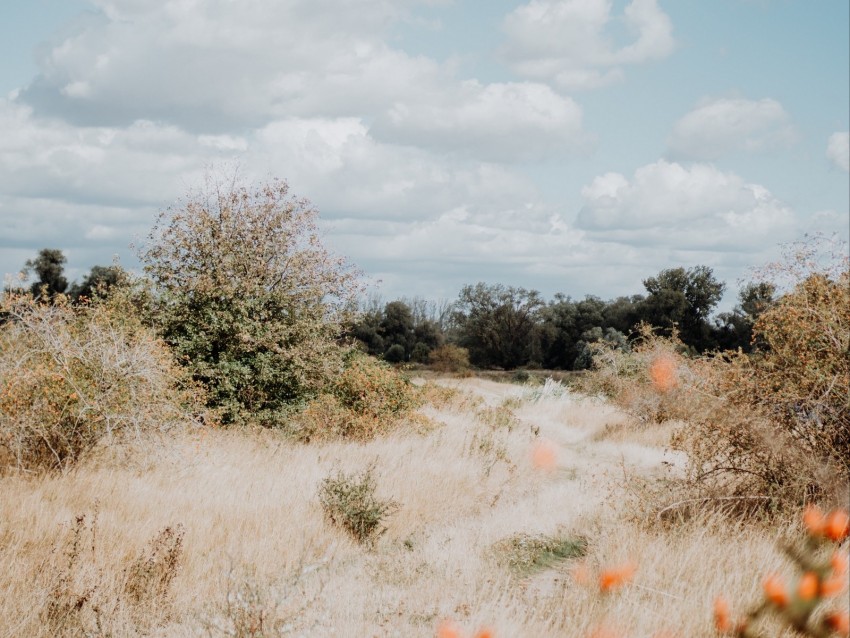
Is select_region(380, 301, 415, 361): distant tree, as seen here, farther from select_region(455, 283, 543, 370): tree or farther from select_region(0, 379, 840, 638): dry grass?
select_region(0, 379, 840, 638): dry grass

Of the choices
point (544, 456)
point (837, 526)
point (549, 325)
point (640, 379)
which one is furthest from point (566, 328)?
point (837, 526)

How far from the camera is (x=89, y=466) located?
8.40m

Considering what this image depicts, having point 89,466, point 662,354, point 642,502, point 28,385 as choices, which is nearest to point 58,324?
point 28,385

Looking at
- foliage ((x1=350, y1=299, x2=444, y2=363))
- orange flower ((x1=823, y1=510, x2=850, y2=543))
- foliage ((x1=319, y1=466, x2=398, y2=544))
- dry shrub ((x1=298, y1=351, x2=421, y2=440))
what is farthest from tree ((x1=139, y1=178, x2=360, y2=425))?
foliage ((x1=350, y1=299, x2=444, y2=363))

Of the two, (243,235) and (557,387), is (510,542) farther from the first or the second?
(557,387)

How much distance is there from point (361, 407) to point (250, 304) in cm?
386

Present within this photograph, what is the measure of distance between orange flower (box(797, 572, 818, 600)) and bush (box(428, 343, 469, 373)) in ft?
149

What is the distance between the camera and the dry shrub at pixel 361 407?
12.4 m

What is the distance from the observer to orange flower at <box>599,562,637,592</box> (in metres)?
5.25

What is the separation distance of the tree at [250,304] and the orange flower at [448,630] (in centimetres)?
976

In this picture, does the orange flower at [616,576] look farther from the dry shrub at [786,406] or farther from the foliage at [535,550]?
the dry shrub at [786,406]

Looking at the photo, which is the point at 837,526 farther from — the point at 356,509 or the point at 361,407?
the point at 361,407

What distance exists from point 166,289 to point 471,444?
828cm

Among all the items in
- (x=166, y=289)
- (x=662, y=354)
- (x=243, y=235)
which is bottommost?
(x=662, y=354)
